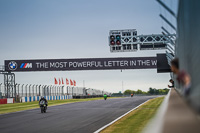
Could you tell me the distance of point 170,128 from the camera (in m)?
1.96

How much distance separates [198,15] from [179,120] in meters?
1.81

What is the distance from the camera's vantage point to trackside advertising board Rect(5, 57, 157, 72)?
43.9 m

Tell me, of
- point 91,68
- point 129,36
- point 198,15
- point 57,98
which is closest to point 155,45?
point 129,36

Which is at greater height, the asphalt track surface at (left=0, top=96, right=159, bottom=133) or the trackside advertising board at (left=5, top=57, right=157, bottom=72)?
the trackside advertising board at (left=5, top=57, right=157, bottom=72)

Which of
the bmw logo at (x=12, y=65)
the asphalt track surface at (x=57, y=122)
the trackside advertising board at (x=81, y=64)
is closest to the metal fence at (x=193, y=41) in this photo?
the asphalt track surface at (x=57, y=122)

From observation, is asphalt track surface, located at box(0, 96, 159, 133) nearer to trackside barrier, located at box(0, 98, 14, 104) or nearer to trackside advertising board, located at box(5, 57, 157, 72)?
trackside barrier, located at box(0, 98, 14, 104)

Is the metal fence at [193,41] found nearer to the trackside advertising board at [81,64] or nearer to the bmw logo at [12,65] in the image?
the trackside advertising board at [81,64]

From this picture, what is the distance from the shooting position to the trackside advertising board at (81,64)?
4394 cm

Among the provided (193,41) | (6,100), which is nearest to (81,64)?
(6,100)

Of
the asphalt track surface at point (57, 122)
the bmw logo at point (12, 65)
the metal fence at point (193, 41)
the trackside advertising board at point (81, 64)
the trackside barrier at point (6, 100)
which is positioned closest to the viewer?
the metal fence at point (193, 41)

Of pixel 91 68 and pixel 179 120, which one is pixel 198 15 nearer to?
pixel 179 120

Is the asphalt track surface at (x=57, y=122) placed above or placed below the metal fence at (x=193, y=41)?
below

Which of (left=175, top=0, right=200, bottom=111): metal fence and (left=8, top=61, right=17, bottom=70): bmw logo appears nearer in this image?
(left=175, top=0, right=200, bottom=111): metal fence

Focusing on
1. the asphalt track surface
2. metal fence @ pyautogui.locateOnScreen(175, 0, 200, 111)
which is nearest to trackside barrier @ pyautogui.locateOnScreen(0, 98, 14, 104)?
the asphalt track surface
